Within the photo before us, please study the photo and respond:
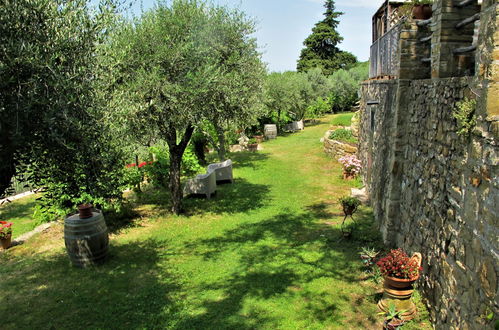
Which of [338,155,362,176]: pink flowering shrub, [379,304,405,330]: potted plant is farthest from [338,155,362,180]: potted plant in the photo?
[379,304,405,330]: potted plant

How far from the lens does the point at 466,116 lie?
4.05m

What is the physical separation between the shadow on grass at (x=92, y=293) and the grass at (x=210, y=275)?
21 mm

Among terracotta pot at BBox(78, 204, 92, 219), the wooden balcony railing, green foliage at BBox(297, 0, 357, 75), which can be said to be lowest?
terracotta pot at BBox(78, 204, 92, 219)

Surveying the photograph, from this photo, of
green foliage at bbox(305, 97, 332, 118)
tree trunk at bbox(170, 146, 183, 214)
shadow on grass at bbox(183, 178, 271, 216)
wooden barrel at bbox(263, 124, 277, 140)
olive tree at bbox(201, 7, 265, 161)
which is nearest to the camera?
olive tree at bbox(201, 7, 265, 161)

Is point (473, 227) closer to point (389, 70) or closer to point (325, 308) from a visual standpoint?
point (325, 308)

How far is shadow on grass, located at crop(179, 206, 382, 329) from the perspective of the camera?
19.1 ft

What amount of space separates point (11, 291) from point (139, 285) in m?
2.63

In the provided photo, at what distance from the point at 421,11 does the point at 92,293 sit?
345 inches

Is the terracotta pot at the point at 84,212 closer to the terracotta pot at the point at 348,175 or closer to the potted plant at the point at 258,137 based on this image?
the terracotta pot at the point at 348,175

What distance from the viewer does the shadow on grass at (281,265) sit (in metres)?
5.83

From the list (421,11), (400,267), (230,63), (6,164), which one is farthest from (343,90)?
(6,164)

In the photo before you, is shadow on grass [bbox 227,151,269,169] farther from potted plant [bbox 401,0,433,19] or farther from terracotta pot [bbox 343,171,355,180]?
potted plant [bbox 401,0,433,19]

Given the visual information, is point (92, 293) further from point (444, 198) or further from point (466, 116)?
point (466, 116)

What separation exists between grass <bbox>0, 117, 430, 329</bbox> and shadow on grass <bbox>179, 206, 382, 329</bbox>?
2 centimetres
